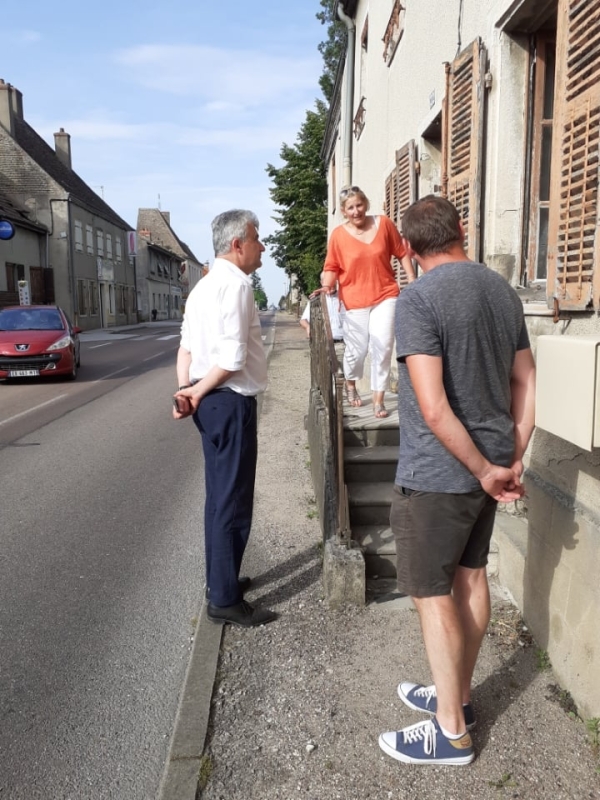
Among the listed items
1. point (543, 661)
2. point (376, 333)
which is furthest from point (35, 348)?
point (543, 661)

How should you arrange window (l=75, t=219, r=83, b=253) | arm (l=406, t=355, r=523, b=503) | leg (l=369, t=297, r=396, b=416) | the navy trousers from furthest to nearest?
window (l=75, t=219, r=83, b=253)
leg (l=369, t=297, r=396, b=416)
the navy trousers
arm (l=406, t=355, r=523, b=503)

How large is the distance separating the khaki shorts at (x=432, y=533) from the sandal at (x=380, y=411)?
2820 mm

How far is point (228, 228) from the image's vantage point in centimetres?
332

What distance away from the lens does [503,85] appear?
4676 mm

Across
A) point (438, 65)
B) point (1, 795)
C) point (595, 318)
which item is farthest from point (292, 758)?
point (438, 65)

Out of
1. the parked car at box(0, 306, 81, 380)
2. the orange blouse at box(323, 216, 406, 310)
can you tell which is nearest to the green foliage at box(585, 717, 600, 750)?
the orange blouse at box(323, 216, 406, 310)

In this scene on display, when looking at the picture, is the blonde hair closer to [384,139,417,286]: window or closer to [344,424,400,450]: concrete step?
[344,424,400,450]: concrete step

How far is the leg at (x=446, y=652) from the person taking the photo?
2.35 meters

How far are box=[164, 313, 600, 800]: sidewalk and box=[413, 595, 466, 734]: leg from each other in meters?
0.19

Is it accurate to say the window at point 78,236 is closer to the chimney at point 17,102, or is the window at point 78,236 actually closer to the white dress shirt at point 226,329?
the chimney at point 17,102

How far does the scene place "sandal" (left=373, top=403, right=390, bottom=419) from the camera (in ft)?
17.1

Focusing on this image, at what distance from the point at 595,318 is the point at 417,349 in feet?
4.76

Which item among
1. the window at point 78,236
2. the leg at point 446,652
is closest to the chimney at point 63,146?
the window at point 78,236

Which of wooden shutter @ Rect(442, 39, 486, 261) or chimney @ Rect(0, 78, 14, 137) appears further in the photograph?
chimney @ Rect(0, 78, 14, 137)
